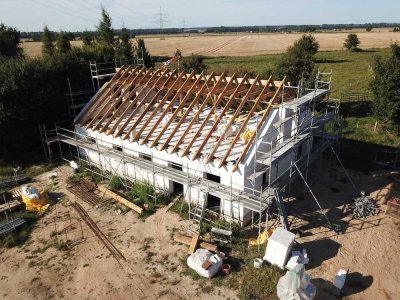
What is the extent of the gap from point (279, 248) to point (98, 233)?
25.7 feet

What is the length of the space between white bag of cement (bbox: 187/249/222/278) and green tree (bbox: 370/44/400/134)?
17030 mm

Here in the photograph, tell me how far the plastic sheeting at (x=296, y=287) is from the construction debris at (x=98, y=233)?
6126 millimetres

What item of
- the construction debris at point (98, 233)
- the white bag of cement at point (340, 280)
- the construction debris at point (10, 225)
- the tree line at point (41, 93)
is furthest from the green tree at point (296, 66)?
the construction debris at point (10, 225)

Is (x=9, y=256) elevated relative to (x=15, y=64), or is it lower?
lower

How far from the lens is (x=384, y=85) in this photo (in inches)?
849

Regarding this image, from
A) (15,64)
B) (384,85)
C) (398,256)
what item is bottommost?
(398,256)

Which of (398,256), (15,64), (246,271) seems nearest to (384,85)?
(398,256)

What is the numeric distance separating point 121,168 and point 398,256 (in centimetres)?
1394

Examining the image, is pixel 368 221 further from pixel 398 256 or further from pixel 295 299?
pixel 295 299

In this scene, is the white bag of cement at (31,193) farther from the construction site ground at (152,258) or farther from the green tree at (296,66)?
the green tree at (296,66)

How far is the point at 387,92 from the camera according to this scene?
70.0 feet

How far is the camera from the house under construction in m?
13.5

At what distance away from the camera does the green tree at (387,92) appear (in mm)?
21062

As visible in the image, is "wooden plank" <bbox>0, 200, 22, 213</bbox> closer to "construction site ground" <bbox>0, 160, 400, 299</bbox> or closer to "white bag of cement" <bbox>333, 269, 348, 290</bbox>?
"construction site ground" <bbox>0, 160, 400, 299</bbox>
